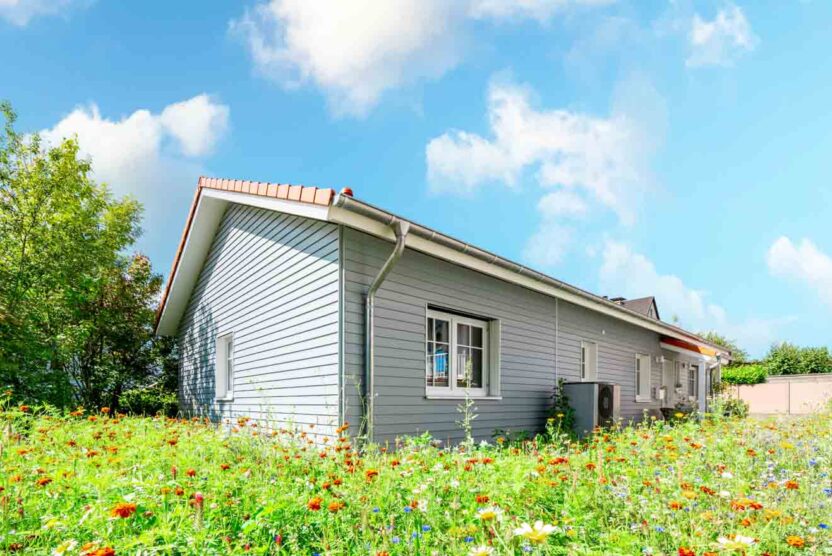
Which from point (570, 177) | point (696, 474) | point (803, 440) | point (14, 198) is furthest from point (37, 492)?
point (14, 198)

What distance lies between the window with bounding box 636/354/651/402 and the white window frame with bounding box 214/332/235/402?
10.4m

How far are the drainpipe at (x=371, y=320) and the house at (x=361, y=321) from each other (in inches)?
0.7

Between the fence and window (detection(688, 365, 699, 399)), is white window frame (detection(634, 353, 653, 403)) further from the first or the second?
the fence

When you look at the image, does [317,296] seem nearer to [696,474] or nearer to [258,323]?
[258,323]

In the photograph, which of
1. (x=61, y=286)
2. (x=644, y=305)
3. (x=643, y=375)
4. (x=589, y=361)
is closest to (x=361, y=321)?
(x=589, y=361)

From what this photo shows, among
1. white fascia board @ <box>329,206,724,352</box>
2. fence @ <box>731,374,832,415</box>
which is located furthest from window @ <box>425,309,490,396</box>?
fence @ <box>731,374,832,415</box>

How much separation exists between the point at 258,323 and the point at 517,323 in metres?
4.40

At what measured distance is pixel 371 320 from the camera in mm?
6750

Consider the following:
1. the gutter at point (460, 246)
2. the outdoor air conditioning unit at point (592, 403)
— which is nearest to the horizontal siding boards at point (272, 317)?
the gutter at point (460, 246)

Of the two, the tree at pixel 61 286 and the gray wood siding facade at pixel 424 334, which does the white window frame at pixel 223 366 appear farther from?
the gray wood siding facade at pixel 424 334

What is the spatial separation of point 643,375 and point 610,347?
2.87 meters

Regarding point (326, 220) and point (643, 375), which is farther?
point (643, 375)

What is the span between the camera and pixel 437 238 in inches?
277

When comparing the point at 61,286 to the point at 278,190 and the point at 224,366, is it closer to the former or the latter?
the point at 224,366
